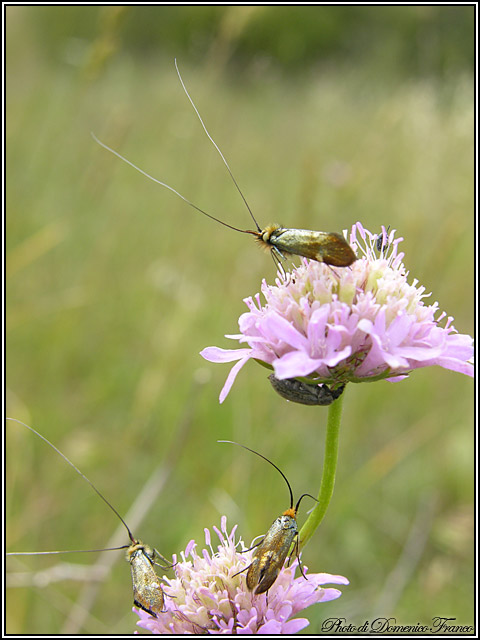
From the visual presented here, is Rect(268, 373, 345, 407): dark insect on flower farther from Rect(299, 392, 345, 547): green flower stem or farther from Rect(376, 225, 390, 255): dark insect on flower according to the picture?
Rect(376, 225, 390, 255): dark insect on flower

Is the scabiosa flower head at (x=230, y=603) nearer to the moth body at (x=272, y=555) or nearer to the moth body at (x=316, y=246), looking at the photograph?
the moth body at (x=272, y=555)

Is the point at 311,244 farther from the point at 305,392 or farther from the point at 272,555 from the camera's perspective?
the point at 272,555

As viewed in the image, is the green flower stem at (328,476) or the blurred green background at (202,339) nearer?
the green flower stem at (328,476)

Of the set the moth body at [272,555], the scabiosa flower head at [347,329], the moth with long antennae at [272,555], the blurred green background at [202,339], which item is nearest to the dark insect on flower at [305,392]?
the scabiosa flower head at [347,329]

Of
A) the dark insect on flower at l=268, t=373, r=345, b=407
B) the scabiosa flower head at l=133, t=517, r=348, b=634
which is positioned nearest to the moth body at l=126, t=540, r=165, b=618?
the scabiosa flower head at l=133, t=517, r=348, b=634

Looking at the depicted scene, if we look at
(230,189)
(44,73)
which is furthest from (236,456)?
(44,73)

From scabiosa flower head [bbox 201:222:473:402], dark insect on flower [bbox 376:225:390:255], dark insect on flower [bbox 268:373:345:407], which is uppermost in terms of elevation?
dark insect on flower [bbox 376:225:390:255]

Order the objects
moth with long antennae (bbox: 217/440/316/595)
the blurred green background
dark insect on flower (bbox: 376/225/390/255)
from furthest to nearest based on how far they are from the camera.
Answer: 1. the blurred green background
2. dark insect on flower (bbox: 376/225/390/255)
3. moth with long antennae (bbox: 217/440/316/595)

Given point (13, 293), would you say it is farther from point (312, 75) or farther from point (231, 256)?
point (312, 75)
